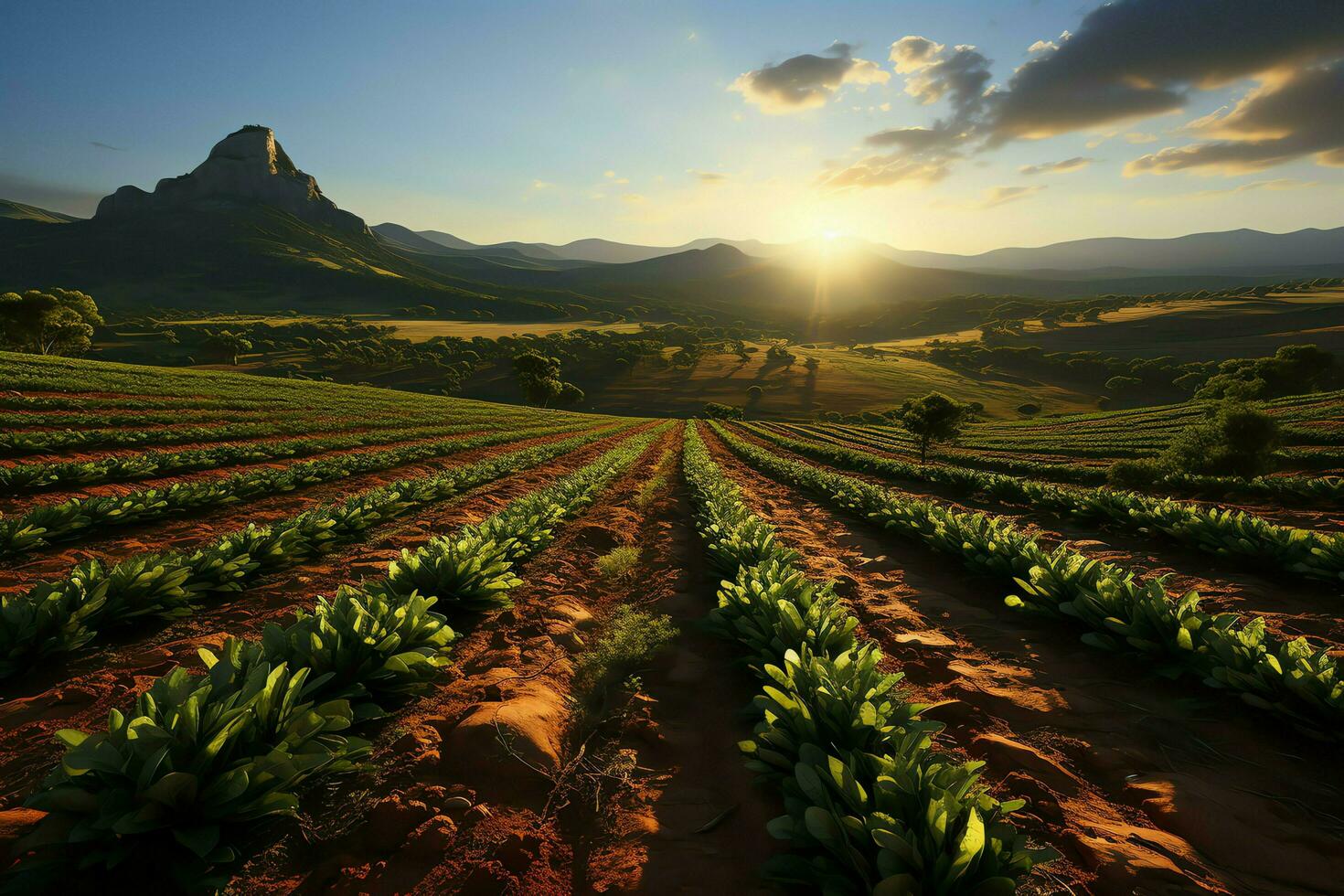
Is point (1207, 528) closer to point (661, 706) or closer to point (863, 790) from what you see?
point (863, 790)

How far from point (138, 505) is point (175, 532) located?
2.38ft

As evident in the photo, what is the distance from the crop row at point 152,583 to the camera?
162 inches

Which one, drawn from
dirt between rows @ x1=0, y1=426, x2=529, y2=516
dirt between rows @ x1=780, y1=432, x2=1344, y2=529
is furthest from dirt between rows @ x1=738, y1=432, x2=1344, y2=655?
dirt between rows @ x1=0, y1=426, x2=529, y2=516

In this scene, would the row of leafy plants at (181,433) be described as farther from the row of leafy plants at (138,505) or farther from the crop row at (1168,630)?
the crop row at (1168,630)

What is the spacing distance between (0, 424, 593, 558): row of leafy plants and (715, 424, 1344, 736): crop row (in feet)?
41.3

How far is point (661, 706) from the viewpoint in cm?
429

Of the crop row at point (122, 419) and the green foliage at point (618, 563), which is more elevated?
the crop row at point (122, 419)

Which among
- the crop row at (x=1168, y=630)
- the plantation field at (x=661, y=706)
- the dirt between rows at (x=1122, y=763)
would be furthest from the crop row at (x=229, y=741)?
the crop row at (x=1168, y=630)

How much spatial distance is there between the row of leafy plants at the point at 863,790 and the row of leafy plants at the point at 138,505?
9929mm

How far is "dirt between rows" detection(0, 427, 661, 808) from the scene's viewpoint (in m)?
3.27

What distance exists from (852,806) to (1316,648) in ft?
18.1

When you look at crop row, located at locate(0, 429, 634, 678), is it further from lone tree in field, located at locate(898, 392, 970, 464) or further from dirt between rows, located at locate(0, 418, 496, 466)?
lone tree in field, located at locate(898, 392, 970, 464)

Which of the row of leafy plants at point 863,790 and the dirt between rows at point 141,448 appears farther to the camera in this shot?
the dirt between rows at point 141,448

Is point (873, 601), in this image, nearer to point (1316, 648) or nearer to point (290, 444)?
point (1316, 648)
